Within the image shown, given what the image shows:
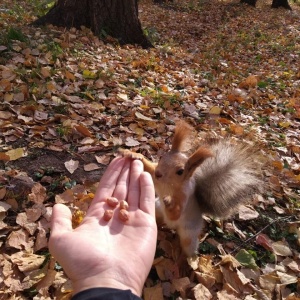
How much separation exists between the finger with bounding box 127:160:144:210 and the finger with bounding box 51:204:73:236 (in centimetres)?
36

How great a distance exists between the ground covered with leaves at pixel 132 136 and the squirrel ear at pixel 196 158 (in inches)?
22.5

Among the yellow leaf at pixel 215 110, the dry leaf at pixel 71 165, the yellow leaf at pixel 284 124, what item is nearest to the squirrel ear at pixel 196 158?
the dry leaf at pixel 71 165

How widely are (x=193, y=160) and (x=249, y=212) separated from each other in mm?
867

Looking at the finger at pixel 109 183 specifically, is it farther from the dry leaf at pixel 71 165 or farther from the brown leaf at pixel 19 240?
the dry leaf at pixel 71 165

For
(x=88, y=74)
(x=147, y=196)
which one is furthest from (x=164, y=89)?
(x=147, y=196)

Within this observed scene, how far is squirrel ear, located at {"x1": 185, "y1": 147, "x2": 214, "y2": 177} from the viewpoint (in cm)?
182

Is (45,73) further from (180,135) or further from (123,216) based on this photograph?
(123,216)

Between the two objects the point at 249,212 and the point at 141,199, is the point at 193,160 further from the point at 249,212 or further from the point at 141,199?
the point at 249,212

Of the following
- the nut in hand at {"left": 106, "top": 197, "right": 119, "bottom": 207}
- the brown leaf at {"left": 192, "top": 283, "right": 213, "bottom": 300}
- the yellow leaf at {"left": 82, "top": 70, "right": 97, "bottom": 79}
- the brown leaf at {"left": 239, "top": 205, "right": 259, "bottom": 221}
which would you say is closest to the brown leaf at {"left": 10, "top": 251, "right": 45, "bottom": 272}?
the nut in hand at {"left": 106, "top": 197, "right": 119, "bottom": 207}

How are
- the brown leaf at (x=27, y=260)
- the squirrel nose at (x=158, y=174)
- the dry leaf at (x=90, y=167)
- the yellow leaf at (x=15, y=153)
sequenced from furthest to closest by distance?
1. the dry leaf at (x=90, y=167)
2. the yellow leaf at (x=15, y=153)
3. the squirrel nose at (x=158, y=174)
4. the brown leaf at (x=27, y=260)

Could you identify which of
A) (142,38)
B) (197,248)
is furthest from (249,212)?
(142,38)

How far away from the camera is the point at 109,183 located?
1.91 m

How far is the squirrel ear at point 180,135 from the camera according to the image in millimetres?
1942

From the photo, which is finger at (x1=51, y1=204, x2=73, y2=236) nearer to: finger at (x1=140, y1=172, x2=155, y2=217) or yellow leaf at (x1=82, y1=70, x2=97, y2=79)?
finger at (x1=140, y1=172, x2=155, y2=217)
